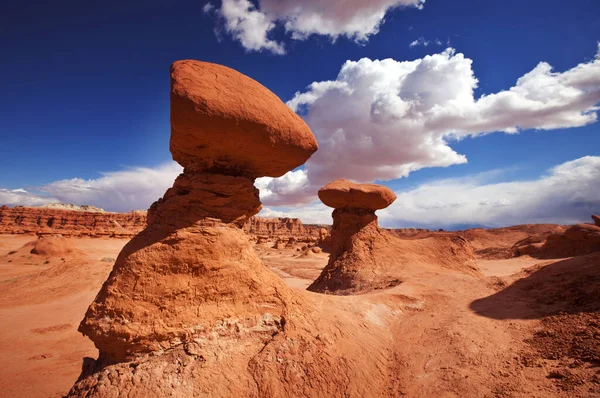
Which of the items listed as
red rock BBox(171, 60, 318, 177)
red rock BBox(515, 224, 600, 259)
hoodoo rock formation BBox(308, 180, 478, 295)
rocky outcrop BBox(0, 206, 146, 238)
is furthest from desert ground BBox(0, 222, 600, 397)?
rocky outcrop BBox(0, 206, 146, 238)

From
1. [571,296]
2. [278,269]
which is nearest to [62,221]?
[278,269]

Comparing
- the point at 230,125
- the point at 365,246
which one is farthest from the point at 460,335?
the point at 365,246

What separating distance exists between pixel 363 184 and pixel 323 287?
3852 millimetres

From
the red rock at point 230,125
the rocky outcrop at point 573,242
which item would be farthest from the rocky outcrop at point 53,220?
the rocky outcrop at point 573,242

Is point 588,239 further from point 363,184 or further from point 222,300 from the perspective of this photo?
point 222,300

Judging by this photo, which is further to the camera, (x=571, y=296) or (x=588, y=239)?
(x=588, y=239)

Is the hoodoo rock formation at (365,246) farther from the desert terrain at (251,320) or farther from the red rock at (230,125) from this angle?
the red rock at (230,125)

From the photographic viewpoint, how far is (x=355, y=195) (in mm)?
9844

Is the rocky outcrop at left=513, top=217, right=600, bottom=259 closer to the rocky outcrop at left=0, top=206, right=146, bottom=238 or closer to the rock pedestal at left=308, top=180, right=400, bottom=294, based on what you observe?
the rock pedestal at left=308, top=180, right=400, bottom=294

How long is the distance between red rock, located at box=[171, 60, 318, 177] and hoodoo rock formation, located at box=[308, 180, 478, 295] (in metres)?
5.87

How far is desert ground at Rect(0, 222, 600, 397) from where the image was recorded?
3312 millimetres

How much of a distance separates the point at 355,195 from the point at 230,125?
23.2 feet

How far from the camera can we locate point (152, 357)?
305 centimetres

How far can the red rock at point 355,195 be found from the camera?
9.84 metres
